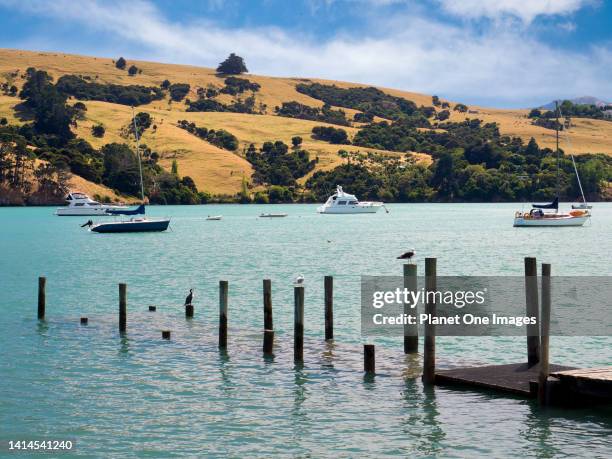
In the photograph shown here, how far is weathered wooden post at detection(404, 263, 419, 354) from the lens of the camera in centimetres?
2547

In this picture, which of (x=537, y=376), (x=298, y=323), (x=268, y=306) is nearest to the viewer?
(x=537, y=376)

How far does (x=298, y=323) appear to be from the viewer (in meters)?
27.7

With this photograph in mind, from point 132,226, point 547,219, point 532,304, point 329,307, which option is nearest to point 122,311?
point 329,307

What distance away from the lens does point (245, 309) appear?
41.0 meters

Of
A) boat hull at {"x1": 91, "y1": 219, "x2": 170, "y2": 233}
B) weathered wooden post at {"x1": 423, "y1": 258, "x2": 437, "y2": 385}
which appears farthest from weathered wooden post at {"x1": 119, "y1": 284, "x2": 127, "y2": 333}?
boat hull at {"x1": 91, "y1": 219, "x2": 170, "y2": 233}

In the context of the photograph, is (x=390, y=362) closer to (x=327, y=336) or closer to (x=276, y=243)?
(x=327, y=336)

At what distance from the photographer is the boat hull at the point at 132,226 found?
346 feet

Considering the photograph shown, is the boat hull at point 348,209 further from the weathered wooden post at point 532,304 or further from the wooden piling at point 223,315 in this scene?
the weathered wooden post at point 532,304

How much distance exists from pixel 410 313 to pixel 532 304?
4145 millimetres

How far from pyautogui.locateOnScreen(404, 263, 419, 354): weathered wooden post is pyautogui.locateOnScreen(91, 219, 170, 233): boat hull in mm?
78439

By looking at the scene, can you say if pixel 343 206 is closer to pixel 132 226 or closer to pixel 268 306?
pixel 132 226

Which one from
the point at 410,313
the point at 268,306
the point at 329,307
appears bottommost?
the point at 329,307

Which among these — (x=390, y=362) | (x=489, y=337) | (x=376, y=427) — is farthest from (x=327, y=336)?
(x=376, y=427)

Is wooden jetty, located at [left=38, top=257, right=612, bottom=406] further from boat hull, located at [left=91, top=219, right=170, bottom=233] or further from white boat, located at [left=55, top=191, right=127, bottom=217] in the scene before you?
white boat, located at [left=55, top=191, right=127, bottom=217]
